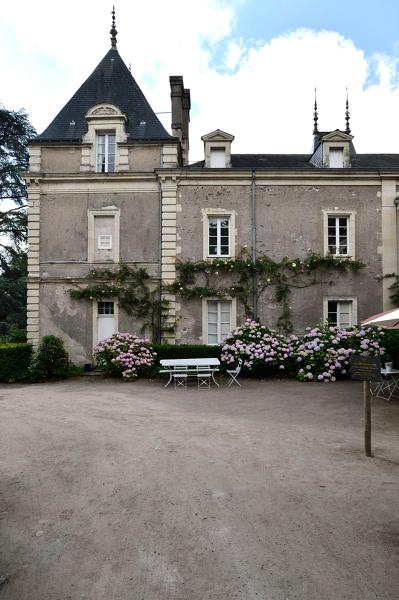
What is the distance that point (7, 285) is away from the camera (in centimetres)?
2083

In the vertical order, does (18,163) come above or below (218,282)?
above

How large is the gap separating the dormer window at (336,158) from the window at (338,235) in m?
2.09

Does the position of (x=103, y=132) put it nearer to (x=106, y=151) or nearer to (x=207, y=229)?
(x=106, y=151)

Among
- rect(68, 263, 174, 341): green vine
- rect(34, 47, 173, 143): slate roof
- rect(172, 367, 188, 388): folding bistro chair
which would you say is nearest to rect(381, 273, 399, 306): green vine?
rect(172, 367, 188, 388): folding bistro chair

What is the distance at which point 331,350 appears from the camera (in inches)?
470

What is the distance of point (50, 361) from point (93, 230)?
4.99 m

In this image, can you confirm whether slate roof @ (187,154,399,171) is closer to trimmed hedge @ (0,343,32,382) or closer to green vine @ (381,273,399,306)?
green vine @ (381,273,399,306)

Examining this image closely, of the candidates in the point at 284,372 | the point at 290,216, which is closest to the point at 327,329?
the point at 284,372

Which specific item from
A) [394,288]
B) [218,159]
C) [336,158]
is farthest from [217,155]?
[394,288]

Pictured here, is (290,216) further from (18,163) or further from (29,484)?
(18,163)

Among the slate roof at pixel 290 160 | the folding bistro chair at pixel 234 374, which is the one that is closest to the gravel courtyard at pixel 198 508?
the folding bistro chair at pixel 234 374

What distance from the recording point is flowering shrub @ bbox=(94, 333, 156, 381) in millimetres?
12078

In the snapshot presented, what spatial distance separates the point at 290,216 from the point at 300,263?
5.85 ft

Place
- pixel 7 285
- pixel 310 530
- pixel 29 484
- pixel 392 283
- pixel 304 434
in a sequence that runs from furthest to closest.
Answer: pixel 7 285, pixel 392 283, pixel 304 434, pixel 29 484, pixel 310 530
